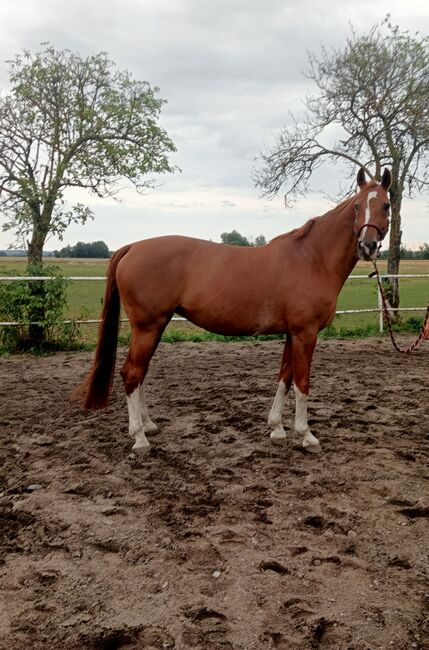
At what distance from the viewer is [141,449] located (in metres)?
3.66

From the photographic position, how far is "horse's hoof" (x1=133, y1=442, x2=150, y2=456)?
3645 mm

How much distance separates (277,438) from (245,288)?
50.8 inches

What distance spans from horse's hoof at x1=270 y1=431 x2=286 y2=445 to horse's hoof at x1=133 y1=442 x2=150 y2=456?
1031mm

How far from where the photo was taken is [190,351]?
27.4ft

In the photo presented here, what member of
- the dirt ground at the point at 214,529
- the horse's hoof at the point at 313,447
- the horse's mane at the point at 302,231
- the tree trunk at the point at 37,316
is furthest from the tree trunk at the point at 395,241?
the horse's hoof at the point at 313,447

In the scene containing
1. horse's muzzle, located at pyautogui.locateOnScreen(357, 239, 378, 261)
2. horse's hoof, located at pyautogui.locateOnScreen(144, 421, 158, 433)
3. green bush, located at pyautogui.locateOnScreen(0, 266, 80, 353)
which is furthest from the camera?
green bush, located at pyautogui.locateOnScreen(0, 266, 80, 353)

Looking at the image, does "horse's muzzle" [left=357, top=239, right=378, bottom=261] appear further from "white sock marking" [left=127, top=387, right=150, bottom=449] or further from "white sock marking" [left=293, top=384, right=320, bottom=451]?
"white sock marking" [left=127, top=387, right=150, bottom=449]

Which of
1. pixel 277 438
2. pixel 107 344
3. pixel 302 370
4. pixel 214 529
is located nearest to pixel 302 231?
pixel 302 370

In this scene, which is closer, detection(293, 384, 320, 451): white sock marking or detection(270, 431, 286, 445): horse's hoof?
detection(293, 384, 320, 451): white sock marking

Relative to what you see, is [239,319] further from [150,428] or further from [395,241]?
[395,241]

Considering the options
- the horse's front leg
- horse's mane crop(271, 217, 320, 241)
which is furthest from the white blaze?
the horse's front leg

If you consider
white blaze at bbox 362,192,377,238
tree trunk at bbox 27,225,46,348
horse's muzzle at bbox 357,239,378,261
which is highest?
white blaze at bbox 362,192,377,238

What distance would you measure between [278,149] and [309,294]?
30.9 feet

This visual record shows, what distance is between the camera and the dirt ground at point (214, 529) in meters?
1.81
